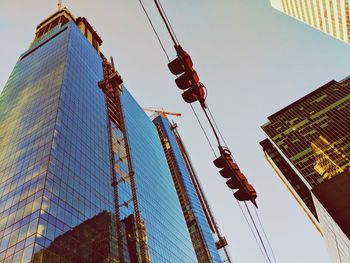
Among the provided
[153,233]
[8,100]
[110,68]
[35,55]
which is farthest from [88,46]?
[153,233]

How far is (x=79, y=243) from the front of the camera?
40.2 metres

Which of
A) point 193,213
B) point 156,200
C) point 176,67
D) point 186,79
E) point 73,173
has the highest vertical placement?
point 193,213

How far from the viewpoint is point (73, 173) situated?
159 feet

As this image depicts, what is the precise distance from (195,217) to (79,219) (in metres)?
108

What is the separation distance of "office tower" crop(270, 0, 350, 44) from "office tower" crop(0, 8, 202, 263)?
258 ft

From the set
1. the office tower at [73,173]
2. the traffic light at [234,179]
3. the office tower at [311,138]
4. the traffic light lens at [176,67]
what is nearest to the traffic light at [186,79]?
the traffic light lens at [176,67]

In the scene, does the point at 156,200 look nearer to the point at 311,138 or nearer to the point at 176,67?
the point at 311,138

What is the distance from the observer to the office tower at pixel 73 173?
37.2m

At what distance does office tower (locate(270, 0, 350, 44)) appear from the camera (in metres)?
99.4

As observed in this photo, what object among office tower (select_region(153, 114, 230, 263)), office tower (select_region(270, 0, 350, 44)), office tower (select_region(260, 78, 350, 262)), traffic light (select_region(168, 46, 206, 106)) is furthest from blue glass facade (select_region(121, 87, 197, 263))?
office tower (select_region(270, 0, 350, 44))

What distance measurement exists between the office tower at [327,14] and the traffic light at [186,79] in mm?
108610

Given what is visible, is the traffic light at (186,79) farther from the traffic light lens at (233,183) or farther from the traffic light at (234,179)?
the traffic light lens at (233,183)

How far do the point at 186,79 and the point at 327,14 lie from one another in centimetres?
11907

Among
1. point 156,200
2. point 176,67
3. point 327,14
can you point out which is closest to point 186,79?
point 176,67
